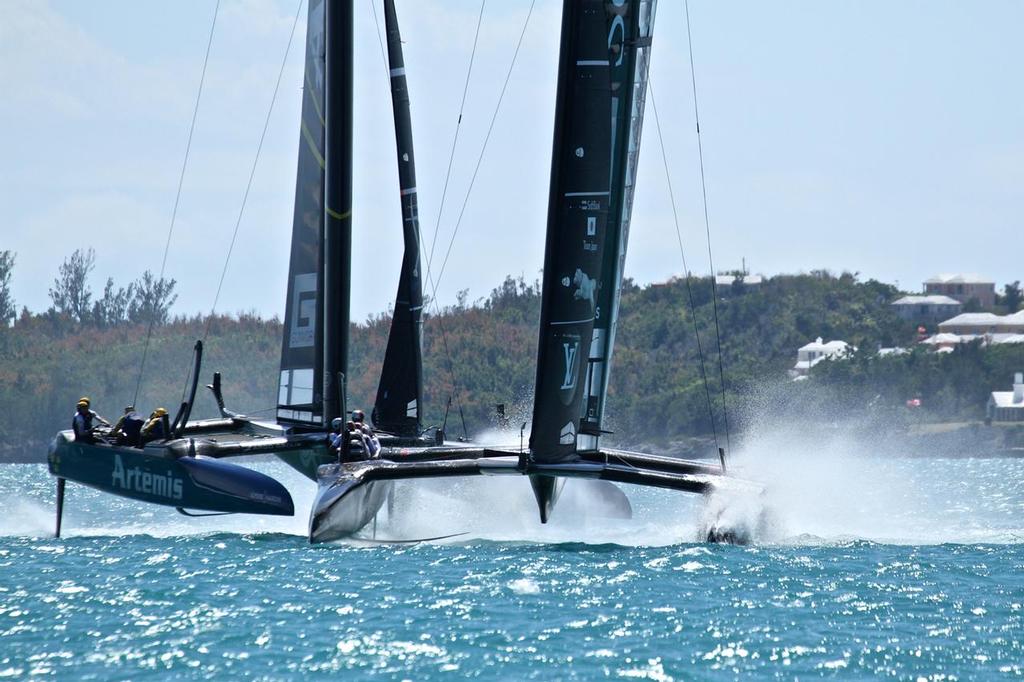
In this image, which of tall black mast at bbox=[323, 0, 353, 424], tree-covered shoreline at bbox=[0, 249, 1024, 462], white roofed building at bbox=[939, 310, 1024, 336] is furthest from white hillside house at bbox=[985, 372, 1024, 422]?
tall black mast at bbox=[323, 0, 353, 424]

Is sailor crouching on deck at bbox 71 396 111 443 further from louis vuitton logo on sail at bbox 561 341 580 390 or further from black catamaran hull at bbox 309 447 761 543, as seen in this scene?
louis vuitton logo on sail at bbox 561 341 580 390

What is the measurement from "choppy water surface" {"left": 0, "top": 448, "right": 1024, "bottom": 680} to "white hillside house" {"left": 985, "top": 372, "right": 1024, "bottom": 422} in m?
54.4

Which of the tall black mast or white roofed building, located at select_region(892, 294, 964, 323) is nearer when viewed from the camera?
the tall black mast

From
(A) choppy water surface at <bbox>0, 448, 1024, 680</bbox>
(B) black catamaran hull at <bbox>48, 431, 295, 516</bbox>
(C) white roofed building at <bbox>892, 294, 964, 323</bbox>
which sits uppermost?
(C) white roofed building at <bbox>892, 294, 964, 323</bbox>

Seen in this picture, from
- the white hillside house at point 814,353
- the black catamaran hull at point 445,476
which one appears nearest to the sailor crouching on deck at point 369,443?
the black catamaran hull at point 445,476

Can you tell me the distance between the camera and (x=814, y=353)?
76.4m

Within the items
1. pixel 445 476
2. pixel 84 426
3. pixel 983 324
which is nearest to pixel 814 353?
pixel 983 324

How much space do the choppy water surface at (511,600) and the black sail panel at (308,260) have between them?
162cm

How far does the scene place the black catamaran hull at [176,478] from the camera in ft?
48.3

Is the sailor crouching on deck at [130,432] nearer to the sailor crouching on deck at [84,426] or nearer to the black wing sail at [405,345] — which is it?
the sailor crouching on deck at [84,426]

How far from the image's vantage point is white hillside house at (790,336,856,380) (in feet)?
241

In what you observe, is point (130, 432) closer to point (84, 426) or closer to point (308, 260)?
point (84, 426)

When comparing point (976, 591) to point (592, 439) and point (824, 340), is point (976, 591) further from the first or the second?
point (824, 340)

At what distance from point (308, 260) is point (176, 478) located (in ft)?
13.3
